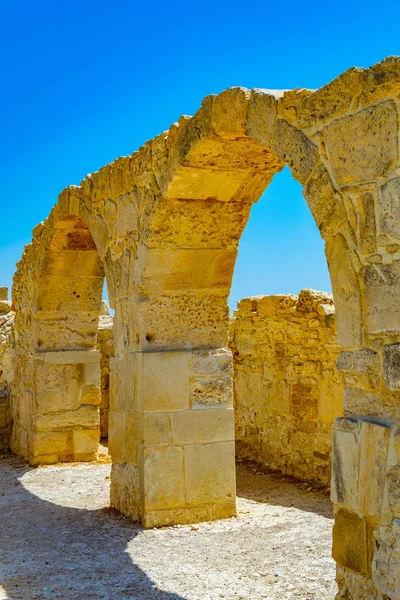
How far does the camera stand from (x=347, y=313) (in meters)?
2.96

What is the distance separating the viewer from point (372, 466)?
273 cm

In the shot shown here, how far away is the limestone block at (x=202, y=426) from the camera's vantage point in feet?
16.1

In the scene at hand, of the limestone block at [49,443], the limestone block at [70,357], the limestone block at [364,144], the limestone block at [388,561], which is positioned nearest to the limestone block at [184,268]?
the limestone block at [364,144]

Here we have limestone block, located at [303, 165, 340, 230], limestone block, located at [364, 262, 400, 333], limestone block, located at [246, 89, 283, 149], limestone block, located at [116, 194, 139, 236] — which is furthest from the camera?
limestone block, located at [116, 194, 139, 236]

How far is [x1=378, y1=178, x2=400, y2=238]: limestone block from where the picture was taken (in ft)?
8.78

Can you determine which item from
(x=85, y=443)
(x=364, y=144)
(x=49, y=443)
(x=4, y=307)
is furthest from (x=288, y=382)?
(x=4, y=307)

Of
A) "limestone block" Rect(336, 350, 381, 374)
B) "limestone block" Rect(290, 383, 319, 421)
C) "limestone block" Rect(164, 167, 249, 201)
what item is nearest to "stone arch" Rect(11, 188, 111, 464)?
"limestone block" Rect(290, 383, 319, 421)

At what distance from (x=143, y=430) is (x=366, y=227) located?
258 centimetres

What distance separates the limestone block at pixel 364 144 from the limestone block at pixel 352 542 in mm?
1408

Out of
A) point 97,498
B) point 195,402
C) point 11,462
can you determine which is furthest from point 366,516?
point 11,462

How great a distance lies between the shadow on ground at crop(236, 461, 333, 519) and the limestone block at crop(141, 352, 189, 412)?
1.32m

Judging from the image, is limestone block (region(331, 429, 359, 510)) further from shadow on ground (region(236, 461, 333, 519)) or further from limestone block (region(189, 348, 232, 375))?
shadow on ground (region(236, 461, 333, 519))

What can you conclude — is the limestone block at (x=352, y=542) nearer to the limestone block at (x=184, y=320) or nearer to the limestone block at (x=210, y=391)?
the limestone block at (x=210, y=391)

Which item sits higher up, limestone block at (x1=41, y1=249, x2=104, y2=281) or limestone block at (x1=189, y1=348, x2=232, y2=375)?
limestone block at (x1=41, y1=249, x2=104, y2=281)
